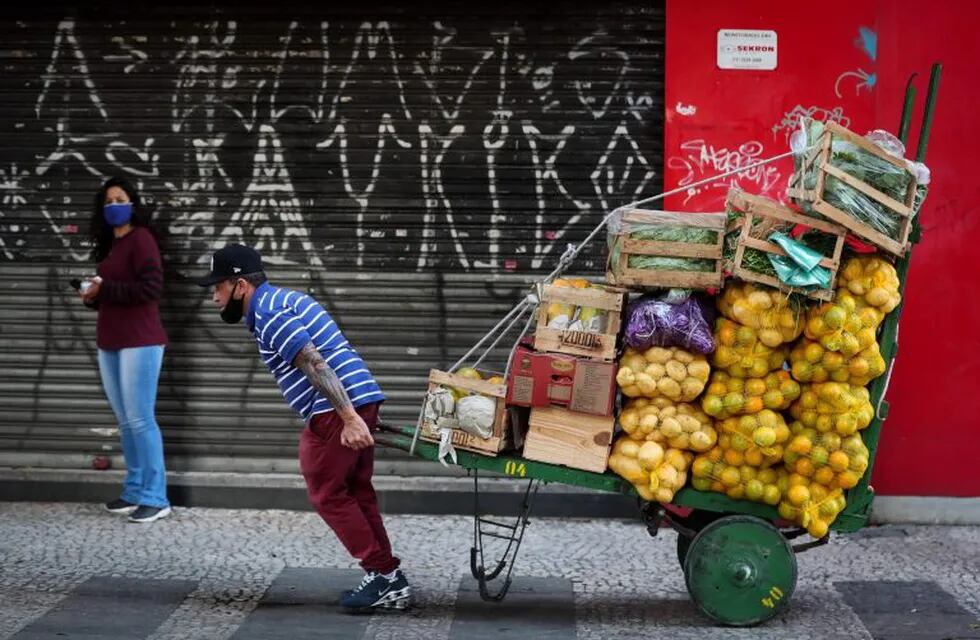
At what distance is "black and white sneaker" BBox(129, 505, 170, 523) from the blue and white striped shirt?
233cm

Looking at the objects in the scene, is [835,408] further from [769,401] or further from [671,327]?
[671,327]

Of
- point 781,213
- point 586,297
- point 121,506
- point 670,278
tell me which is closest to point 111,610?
point 121,506

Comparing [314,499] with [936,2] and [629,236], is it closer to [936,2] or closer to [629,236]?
[629,236]

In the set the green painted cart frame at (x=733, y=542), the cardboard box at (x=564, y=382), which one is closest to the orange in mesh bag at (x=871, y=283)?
the green painted cart frame at (x=733, y=542)

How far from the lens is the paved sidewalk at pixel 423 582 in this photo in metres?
6.28

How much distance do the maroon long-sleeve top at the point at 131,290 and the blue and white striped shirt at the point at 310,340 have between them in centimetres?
196

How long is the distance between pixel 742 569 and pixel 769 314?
1.16 meters

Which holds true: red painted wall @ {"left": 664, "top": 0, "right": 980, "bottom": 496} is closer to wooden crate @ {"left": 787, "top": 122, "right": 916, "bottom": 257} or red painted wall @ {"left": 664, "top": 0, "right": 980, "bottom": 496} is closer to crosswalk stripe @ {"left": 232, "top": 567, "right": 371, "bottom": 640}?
wooden crate @ {"left": 787, "top": 122, "right": 916, "bottom": 257}

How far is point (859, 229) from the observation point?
578cm

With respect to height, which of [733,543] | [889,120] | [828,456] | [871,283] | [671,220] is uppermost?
[889,120]

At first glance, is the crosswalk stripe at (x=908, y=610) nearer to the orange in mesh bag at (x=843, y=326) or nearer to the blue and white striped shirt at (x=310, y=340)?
the orange in mesh bag at (x=843, y=326)

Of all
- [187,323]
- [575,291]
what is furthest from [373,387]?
[187,323]

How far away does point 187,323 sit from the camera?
8.69m

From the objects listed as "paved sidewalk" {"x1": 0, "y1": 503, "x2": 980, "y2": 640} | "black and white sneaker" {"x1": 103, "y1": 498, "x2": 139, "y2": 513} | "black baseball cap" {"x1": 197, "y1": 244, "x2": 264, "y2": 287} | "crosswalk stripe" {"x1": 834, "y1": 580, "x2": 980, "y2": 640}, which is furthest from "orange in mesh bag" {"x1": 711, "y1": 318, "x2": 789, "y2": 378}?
"black and white sneaker" {"x1": 103, "y1": 498, "x2": 139, "y2": 513}
